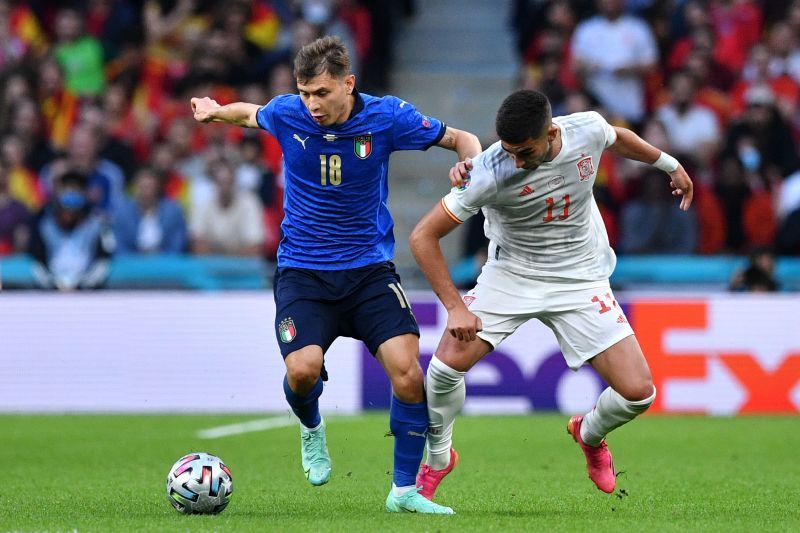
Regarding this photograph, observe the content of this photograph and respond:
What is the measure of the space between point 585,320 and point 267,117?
200cm

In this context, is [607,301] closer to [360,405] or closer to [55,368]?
[360,405]

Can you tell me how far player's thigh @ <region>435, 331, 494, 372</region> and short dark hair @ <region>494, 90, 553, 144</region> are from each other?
46.2 inches

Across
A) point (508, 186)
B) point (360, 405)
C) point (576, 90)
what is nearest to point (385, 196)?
point (508, 186)

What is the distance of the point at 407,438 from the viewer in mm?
7109

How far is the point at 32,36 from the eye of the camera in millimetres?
17484

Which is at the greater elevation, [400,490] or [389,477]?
[400,490]

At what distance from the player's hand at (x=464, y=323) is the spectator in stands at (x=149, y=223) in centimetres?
858

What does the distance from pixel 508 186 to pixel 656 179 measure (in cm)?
778

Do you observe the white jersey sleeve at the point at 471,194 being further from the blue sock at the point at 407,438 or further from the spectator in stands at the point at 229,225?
the spectator in stands at the point at 229,225

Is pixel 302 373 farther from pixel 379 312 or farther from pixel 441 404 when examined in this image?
pixel 441 404

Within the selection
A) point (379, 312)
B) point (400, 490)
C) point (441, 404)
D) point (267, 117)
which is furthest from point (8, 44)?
point (400, 490)

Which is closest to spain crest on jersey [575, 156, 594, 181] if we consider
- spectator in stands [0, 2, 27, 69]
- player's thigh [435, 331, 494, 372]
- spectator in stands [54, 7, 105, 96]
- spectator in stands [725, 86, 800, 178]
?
player's thigh [435, 331, 494, 372]

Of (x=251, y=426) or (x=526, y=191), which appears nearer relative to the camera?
(x=526, y=191)

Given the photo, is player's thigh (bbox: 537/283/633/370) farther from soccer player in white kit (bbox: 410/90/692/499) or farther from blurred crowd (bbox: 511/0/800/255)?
blurred crowd (bbox: 511/0/800/255)
